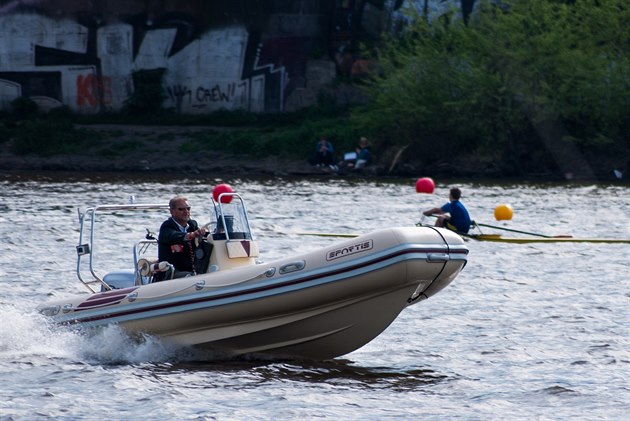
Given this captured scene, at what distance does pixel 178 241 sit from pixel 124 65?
4156cm

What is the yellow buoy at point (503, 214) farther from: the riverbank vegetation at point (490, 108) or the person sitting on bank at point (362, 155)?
the person sitting on bank at point (362, 155)

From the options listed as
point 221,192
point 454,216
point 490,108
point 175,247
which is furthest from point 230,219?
point 490,108

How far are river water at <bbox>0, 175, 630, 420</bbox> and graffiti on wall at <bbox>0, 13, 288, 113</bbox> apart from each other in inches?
1138

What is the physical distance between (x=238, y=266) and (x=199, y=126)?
39.0m

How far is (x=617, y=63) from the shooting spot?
4903 cm

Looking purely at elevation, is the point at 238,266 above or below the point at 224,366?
above

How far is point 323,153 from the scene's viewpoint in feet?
160

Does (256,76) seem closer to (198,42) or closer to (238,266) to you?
(198,42)

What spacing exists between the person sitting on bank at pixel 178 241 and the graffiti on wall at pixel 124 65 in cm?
3979

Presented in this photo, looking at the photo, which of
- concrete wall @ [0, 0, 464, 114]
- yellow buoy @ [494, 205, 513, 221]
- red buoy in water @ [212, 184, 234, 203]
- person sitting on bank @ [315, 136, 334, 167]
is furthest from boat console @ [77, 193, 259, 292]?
concrete wall @ [0, 0, 464, 114]

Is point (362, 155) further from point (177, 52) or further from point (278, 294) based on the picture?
point (278, 294)

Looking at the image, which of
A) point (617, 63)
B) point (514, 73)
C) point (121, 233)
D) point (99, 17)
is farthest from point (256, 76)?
point (121, 233)

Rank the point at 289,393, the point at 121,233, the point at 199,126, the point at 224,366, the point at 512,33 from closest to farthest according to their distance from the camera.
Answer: the point at 289,393 < the point at 224,366 < the point at 121,233 < the point at 512,33 < the point at 199,126

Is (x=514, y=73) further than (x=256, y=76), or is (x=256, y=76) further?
(x=256, y=76)
